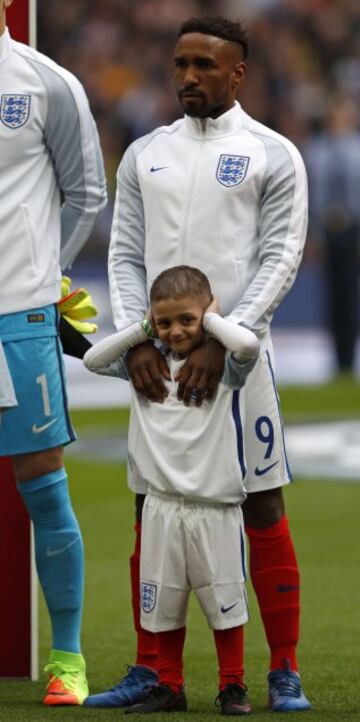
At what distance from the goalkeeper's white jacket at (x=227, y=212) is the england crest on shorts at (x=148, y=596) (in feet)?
2.00

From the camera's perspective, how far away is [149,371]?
160 inches

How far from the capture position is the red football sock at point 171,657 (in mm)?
4113

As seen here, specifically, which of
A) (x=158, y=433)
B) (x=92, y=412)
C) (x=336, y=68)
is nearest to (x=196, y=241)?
(x=158, y=433)

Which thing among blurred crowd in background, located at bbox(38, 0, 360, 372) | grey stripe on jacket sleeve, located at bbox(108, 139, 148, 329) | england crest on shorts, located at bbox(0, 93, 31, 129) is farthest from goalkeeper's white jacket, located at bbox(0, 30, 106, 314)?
blurred crowd in background, located at bbox(38, 0, 360, 372)

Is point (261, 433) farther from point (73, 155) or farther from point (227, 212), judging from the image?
point (73, 155)

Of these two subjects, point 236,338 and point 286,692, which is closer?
point 236,338

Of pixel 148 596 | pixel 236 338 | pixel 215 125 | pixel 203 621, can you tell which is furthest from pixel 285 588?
pixel 203 621

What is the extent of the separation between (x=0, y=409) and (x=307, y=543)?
331cm

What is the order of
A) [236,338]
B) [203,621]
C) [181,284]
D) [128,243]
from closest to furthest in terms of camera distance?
[236,338]
[181,284]
[128,243]
[203,621]

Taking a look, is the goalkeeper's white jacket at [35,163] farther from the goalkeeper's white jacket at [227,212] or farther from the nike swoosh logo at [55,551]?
the nike swoosh logo at [55,551]

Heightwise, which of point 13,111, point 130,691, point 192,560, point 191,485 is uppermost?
point 13,111

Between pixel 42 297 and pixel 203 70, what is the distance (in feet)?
2.17

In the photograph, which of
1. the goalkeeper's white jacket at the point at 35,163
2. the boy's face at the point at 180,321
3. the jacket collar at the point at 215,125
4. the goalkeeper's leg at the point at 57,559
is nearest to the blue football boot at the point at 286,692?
the goalkeeper's leg at the point at 57,559

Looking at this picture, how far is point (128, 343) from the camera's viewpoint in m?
4.06
